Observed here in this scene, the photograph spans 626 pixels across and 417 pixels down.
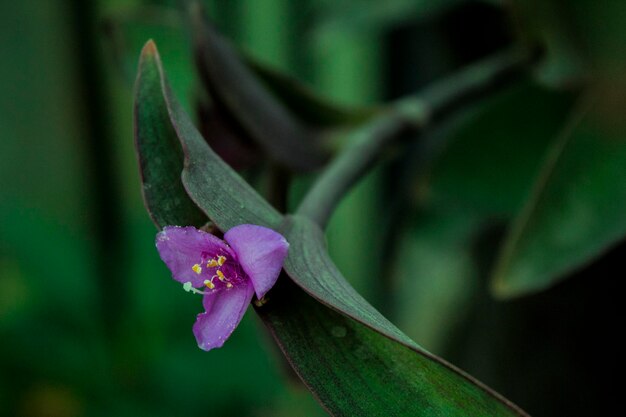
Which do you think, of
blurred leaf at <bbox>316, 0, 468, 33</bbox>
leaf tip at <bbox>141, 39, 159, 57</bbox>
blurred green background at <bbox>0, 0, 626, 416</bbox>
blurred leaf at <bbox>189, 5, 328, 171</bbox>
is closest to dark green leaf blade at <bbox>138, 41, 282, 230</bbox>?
leaf tip at <bbox>141, 39, 159, 57</bbox>

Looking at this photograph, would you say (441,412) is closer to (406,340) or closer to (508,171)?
(406,340)

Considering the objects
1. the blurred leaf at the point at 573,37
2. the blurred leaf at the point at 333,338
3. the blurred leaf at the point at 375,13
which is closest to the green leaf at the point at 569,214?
the blurred leaf at the point at 573,37

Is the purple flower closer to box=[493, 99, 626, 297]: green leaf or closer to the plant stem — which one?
the plant stem

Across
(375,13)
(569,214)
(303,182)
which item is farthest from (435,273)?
(569,214)

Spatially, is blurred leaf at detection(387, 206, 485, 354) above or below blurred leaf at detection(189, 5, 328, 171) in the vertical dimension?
below

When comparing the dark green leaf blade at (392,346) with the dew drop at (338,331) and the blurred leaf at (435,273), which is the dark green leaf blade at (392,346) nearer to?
the dew drop at (338,331)

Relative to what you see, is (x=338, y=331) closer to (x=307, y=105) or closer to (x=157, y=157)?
(x=157, y=157)

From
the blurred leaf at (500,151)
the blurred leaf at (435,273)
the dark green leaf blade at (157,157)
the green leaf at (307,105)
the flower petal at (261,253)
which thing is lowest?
the blurred leaf at (435,273)
